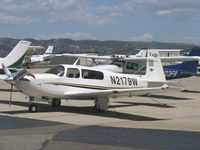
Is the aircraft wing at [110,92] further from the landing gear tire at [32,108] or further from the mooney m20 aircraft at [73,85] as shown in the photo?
the landing gear tire at [32,108]

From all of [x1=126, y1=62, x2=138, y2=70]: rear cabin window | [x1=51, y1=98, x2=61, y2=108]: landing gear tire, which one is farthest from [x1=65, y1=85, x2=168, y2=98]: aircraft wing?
[x1=126, y1=62, x2=138, y2=70]: rear cabin window

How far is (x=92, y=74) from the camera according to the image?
15.7m

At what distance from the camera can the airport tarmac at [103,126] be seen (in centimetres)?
878

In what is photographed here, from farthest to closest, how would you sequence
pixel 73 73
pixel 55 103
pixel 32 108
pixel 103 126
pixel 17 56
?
pixel 17 56, pixel 55 103, pixel 73 73, pixel 32 108, pixel 103 126

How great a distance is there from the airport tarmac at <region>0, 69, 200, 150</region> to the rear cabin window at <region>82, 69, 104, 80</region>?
1.34 meters

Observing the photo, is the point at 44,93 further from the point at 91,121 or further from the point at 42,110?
the point at 91,121

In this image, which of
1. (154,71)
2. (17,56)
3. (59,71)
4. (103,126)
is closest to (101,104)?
(59,71)

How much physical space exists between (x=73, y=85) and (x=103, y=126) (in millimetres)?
3699

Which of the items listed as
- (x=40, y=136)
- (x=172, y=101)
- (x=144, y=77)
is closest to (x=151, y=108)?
(x=144, y=77)

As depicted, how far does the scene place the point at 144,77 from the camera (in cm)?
1706

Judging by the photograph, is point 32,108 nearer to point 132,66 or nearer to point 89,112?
point 89,112

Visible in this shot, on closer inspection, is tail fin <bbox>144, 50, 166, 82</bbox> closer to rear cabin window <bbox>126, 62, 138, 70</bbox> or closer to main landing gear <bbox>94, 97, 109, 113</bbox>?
main landing gear <bbox>94, 97, 109, 113</bbox>

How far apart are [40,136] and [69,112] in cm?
576

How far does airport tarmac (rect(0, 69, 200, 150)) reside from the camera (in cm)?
878
